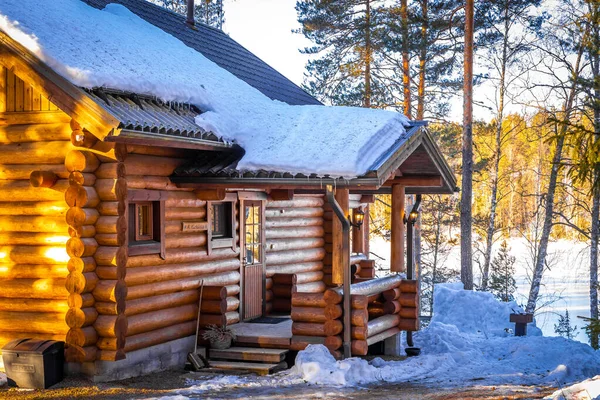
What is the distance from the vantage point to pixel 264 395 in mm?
10289

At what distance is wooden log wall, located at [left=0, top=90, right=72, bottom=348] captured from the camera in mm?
10922

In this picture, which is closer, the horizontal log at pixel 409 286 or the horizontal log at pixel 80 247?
the horizontal log at pixel 80 247

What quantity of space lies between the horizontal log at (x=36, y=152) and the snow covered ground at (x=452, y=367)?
3.65 metres

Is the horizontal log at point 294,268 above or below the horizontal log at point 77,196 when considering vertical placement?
below

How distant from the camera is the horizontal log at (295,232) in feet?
51.4

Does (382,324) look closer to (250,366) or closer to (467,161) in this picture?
(250,366)

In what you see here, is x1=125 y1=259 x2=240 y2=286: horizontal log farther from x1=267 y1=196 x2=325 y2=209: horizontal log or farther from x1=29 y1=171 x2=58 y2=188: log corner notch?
x1=267 y1=196 x2=325 y2=209: horizontal log

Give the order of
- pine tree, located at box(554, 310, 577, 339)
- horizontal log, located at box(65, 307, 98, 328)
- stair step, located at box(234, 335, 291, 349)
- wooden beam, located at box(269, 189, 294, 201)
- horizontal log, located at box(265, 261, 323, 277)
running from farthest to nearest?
pine tree, located at box(554, 310, 577, 339), horizontal log, located at box(265, 261, 323, 277), wooden beam, located at box(269, 189, 294, 201), stair step, located at box(234, 335, 291, 349), horizontal log, located at box(65, 307, 98, 328)

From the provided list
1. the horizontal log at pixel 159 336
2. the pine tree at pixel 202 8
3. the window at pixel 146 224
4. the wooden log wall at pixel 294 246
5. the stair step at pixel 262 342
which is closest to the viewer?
the horizontal log at pixel 159 336

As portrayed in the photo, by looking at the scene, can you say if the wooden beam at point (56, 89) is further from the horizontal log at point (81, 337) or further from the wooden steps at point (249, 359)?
the wooden steps at point (249, 359)

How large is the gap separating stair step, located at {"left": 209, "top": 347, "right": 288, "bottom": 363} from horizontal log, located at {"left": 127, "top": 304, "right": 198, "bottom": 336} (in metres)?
0.71

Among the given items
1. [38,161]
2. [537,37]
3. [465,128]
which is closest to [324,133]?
[38,161]

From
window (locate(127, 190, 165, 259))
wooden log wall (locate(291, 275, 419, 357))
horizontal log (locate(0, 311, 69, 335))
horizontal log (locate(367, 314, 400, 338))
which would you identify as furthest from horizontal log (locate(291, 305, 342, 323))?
horizontal log (locate(0, 311, 69, 335))

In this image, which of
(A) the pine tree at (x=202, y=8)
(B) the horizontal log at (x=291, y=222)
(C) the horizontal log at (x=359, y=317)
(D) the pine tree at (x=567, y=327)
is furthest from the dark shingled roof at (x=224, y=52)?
(A) the pine tree at (x=202, y=8)
